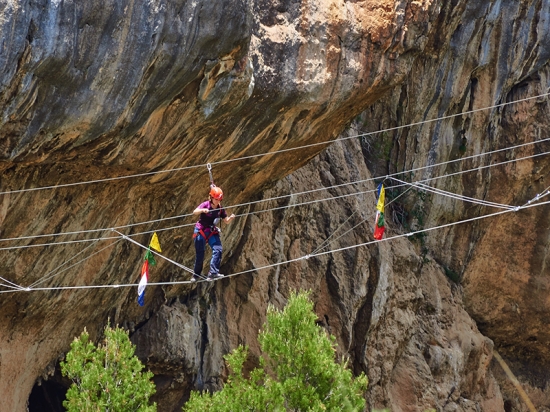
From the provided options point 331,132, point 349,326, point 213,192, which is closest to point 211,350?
point 349,326

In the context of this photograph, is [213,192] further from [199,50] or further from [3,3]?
[3,3]

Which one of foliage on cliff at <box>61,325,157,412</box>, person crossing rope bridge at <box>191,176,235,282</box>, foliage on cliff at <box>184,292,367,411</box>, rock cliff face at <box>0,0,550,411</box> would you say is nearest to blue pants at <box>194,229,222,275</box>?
person crossing rope bridge at <box>191,176,235,282</box>

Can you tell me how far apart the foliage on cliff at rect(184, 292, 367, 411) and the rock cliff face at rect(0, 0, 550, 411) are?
1176mm

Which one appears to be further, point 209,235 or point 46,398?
point 46,398

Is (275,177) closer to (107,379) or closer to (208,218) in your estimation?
(208,218)

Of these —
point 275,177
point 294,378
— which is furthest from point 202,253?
point 275,177

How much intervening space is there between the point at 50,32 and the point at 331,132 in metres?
6.29

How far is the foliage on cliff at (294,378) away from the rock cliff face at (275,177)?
1.18 metres

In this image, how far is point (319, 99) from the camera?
16.0 meters

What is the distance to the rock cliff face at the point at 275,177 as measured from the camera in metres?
13.5

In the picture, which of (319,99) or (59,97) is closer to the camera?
(59,97)

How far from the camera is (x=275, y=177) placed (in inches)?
728

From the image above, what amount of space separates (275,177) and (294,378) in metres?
3.62

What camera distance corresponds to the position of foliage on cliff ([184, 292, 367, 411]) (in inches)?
653
